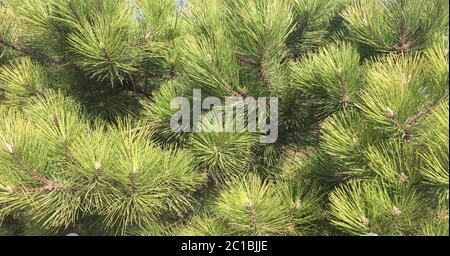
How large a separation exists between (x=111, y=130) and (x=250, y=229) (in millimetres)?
334

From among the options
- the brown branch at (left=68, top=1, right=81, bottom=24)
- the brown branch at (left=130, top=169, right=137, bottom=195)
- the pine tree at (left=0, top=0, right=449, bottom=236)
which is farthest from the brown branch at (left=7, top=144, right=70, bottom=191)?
the brown branch at (left=68, top=1, right=81, bottom=24)

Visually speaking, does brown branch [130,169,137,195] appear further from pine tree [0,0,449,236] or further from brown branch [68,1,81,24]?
brown branch [68,1,81,24]

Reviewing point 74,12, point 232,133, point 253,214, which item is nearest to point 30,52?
point 74,12

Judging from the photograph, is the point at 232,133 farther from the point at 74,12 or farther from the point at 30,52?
the point at 30,52

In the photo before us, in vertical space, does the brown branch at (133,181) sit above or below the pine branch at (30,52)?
below

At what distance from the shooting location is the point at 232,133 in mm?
897

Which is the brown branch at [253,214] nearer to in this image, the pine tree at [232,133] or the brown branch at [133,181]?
the pine tree at [232,133]

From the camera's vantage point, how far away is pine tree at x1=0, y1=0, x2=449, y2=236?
729mm

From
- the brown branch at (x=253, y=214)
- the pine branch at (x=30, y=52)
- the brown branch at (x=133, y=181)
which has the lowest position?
the brown branch at (x=253, y=214)

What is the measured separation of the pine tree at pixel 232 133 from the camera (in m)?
0.73

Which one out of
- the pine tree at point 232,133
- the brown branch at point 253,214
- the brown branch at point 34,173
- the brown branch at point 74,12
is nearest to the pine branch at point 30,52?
the pine tree at point 232,133

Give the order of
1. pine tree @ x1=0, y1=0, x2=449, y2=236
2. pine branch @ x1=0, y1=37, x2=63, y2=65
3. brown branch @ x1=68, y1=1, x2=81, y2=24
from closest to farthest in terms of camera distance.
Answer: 1. pine tree @ x1=0, y1=0, x2=449, y2=236
2. brown branch @ x1=68, y1=1, x2=81, y2=24
3. pine branch @ x1=0, y1=37, x2=63, y2=65

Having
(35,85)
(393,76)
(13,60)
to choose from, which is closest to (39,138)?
(35,85)

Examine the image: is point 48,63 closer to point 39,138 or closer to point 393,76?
point 39,138
